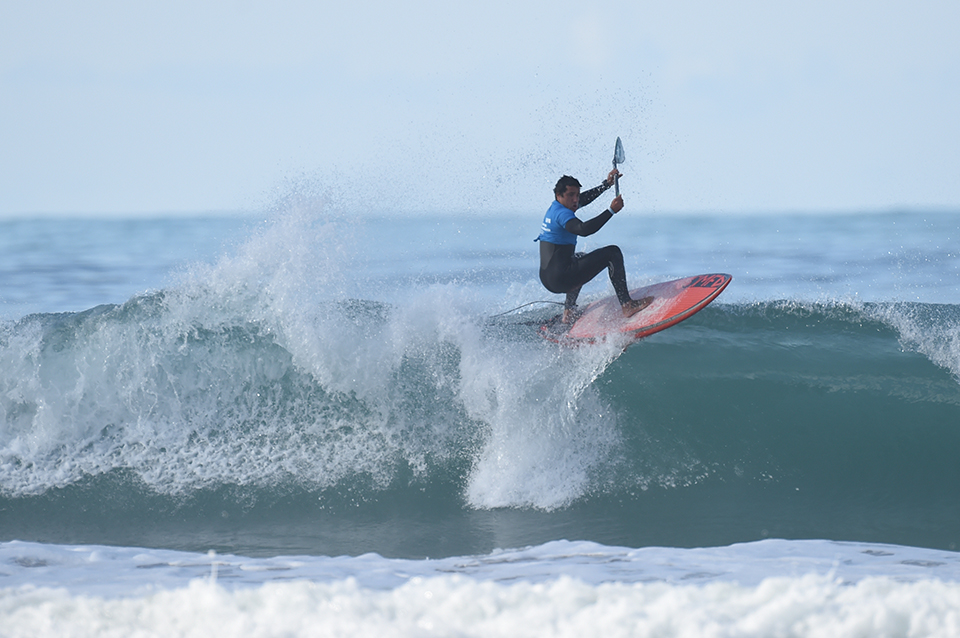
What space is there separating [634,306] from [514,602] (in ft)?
12.6

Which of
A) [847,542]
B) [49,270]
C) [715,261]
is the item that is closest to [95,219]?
[49,270]

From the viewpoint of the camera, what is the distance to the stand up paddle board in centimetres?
684

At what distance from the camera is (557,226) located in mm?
6820

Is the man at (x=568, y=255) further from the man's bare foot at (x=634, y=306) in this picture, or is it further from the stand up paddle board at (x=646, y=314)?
the stand up paddle board at (x=646, y=314)

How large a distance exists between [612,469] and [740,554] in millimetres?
1699

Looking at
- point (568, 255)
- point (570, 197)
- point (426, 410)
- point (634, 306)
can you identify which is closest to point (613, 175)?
point (570, 197)

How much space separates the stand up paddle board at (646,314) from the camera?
6840 mm

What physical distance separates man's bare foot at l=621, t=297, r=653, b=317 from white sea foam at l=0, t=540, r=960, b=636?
2.78 m

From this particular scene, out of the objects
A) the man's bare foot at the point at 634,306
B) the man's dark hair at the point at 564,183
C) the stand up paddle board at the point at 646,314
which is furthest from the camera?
the man's bare foot at the point at 634,306

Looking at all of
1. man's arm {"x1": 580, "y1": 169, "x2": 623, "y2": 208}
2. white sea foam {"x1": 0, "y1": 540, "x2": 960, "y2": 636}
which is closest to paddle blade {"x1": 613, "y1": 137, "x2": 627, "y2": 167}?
man's arm {"x1": 580, "y1": 169, "x2": 623, "y2": 208}

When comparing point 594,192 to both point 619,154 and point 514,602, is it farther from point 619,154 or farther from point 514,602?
point 514,602

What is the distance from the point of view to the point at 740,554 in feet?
16.5

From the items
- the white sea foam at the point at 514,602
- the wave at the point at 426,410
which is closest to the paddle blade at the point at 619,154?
the wave at the point at 426,410

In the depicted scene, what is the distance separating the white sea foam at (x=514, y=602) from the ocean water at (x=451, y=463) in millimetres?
17
